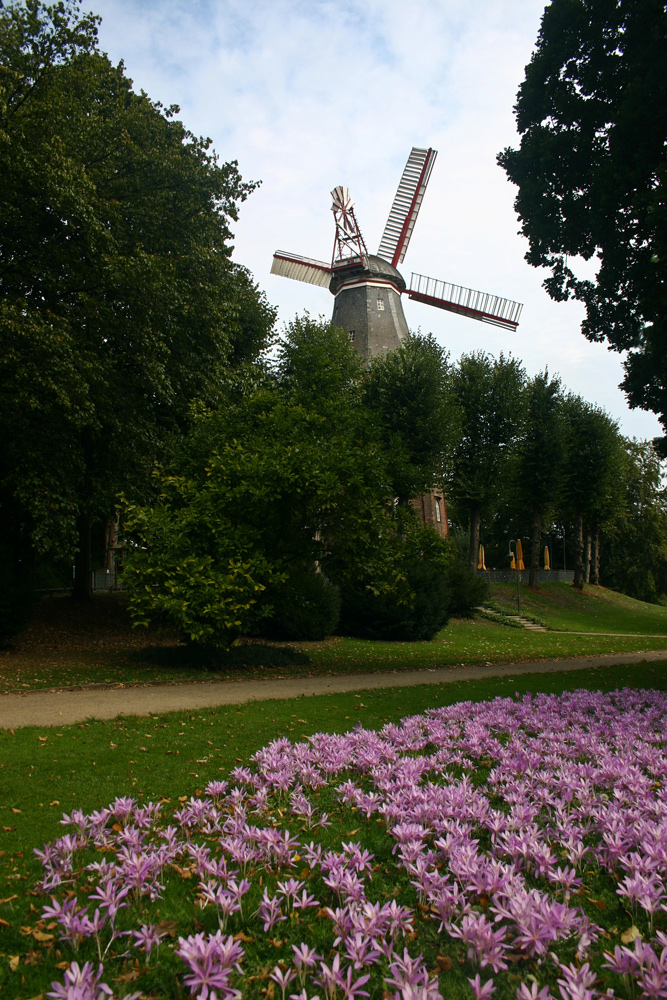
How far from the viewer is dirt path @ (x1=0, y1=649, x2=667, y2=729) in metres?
10.1

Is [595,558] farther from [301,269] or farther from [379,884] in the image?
[379,884]

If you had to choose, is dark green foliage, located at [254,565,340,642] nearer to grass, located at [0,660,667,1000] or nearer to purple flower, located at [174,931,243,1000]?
grass, located at [0,660,667,1000]

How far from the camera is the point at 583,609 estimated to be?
45.2 meters

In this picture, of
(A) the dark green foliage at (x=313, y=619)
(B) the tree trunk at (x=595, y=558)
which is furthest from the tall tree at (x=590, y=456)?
(A) the dark green foliage at (x=313, y=619)

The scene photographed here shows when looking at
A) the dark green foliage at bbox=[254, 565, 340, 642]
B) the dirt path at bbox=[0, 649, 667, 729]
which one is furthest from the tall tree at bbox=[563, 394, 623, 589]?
the dirt path at bbox=[0, 649, 667, 729]

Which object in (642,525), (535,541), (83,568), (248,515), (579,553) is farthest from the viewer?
(642,525)

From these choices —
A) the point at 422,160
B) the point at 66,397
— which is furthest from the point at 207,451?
the point at 422,160

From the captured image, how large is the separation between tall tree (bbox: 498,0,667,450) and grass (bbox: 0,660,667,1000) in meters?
7.81

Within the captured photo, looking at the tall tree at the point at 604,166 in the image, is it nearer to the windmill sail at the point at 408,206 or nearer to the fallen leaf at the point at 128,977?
the fallen leaf at the point at 128,977

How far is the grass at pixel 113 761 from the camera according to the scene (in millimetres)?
3666

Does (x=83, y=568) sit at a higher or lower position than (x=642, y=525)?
lower

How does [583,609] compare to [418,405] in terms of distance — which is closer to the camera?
[418,405]

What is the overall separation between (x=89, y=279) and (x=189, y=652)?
991 cm

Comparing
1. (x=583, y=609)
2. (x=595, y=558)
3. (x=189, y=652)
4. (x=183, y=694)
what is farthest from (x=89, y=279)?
(x=595, y=558)
